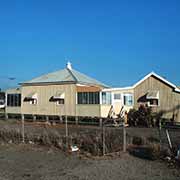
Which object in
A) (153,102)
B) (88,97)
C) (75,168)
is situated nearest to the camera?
(75,168)

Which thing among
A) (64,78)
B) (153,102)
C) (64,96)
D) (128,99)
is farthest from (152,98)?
(64,78)

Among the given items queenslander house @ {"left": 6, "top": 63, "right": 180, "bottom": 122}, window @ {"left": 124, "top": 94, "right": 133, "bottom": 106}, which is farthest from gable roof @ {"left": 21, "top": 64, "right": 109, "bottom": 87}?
window @ {"left": 124, "top": 94, "right": 133, "bottom": 106}

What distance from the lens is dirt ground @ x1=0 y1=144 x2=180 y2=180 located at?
30.0 feet

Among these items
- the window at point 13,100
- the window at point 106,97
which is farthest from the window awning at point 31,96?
the window at point 106,97

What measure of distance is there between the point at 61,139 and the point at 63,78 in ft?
73.7

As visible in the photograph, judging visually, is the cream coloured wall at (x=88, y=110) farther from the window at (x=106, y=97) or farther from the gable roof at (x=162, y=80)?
the gable roof at (x=162, y=80)

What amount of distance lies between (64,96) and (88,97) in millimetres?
3075

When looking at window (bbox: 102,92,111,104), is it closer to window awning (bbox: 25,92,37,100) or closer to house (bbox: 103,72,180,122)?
house (bbox: 103,72,180,122)

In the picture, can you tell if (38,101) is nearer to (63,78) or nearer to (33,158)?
(63,78)

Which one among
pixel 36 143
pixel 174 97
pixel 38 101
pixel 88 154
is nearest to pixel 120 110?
pixel 174 97

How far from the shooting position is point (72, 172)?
9711 millimetres

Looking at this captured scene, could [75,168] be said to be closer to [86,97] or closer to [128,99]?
[86,97]

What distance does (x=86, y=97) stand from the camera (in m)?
33.9

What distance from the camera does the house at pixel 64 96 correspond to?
33500 mm
